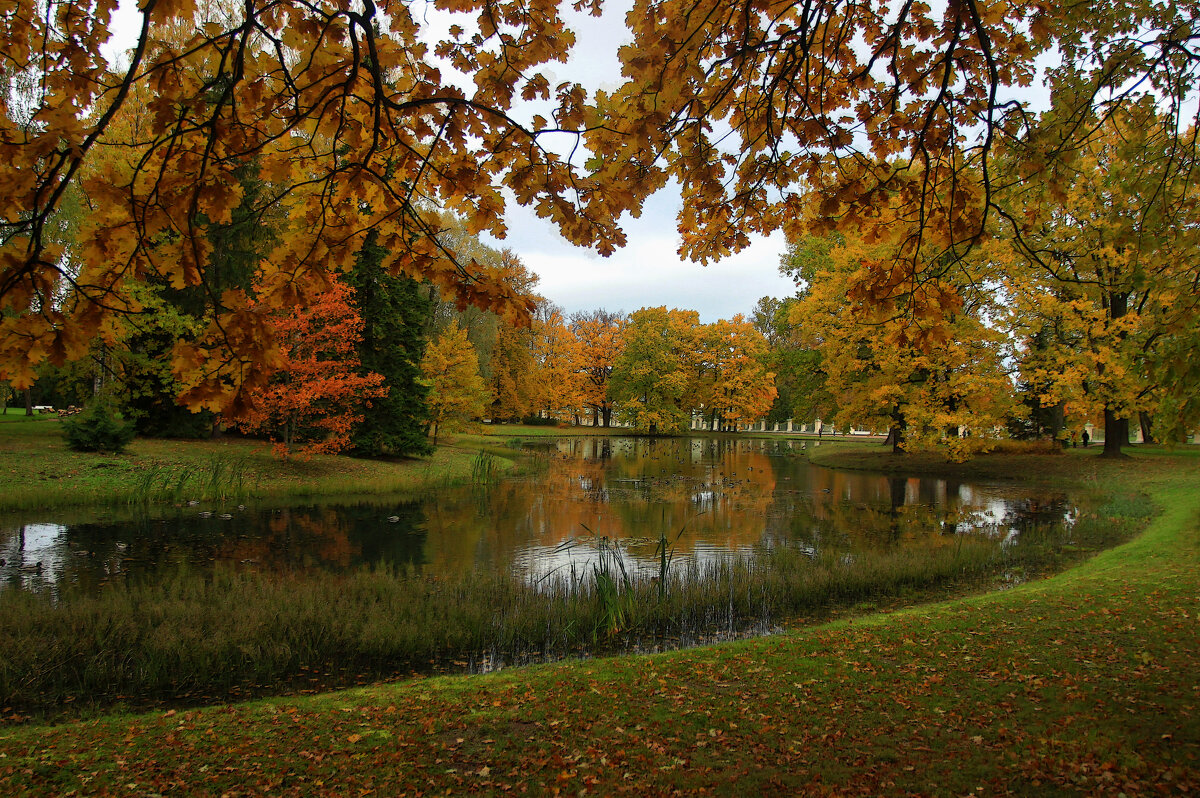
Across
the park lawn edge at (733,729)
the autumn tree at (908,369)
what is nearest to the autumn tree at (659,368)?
the autumn tree at (908,369)

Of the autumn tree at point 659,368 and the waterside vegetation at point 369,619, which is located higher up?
the autumn tree at point 659,368

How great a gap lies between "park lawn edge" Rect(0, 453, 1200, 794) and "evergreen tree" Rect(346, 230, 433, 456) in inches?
685

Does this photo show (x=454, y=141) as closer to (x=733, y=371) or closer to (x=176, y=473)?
(x=176, y=473)

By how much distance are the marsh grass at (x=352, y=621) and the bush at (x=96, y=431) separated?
10.2 metres

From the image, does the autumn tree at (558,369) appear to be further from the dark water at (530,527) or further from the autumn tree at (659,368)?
the dark water at (530,527)

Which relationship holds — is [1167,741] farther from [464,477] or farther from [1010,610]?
[464,477]

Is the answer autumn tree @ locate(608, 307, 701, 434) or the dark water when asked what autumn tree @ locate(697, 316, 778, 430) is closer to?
autumn tree @ locate(608, 307, 701, 434)

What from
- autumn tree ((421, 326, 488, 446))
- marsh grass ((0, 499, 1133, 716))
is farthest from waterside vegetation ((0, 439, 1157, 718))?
autumn tree ((421, 326, 488, 446))

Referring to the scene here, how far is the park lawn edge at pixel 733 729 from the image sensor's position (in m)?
3.15

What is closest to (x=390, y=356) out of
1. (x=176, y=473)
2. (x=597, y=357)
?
(x=176, y=473)

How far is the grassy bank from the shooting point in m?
13.3

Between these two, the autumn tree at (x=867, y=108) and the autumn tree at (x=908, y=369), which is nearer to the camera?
the autumn tree at (x=867, y=108)

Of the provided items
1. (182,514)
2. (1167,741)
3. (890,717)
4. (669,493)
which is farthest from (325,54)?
(669,493)

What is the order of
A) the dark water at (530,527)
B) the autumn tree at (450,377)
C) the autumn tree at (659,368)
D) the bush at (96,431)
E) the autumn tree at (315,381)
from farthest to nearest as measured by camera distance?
the autumn tree at (659,368)
the autumn tree at (450,377)
the autumn tree at (315,381)
the bush at (96,431)
the dark water at (530,527)
